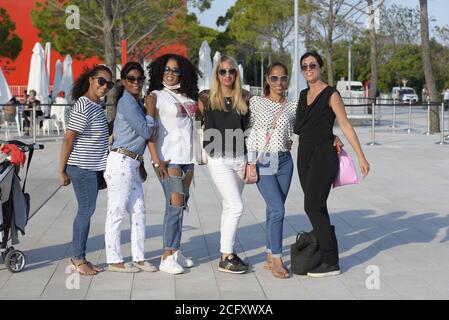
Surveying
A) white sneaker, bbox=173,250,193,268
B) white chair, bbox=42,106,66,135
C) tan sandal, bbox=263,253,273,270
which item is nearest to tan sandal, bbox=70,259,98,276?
white sneaker, bbox=173,250,193,268

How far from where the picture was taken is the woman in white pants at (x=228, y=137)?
6.56 meters

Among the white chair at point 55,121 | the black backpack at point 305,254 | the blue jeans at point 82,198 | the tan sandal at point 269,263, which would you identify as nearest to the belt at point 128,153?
the blue jeans at point 82,198

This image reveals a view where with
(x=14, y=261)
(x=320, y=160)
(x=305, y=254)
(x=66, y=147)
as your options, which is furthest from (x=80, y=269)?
(x=320, y=160)

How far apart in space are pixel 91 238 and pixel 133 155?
1.98 meters

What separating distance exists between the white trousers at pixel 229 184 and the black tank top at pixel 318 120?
54 centimetres

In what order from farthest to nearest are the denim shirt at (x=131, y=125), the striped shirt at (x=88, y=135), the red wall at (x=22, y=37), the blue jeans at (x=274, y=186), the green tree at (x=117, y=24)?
the red wall at (x=22, y=37) < the green tree at (x=117, y=24) < the blue jeans at (x=274, y=186) < the striped shirt at (x=88, y=135) < the denim shirt at (x=131, y=125)

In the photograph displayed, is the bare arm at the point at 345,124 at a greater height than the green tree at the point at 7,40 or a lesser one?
lesser

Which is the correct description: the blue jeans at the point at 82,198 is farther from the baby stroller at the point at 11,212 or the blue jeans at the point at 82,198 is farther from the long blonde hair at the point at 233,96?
the long blonde hair at the point at 233,96

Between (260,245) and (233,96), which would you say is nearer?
(233,96)

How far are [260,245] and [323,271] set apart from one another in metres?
1.43

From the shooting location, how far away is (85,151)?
260 inches

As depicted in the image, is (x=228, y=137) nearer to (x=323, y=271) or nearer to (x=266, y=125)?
(x=266, y=125)

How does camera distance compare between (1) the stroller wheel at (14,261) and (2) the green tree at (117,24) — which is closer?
(1) the stroller wheel at (14,261)
